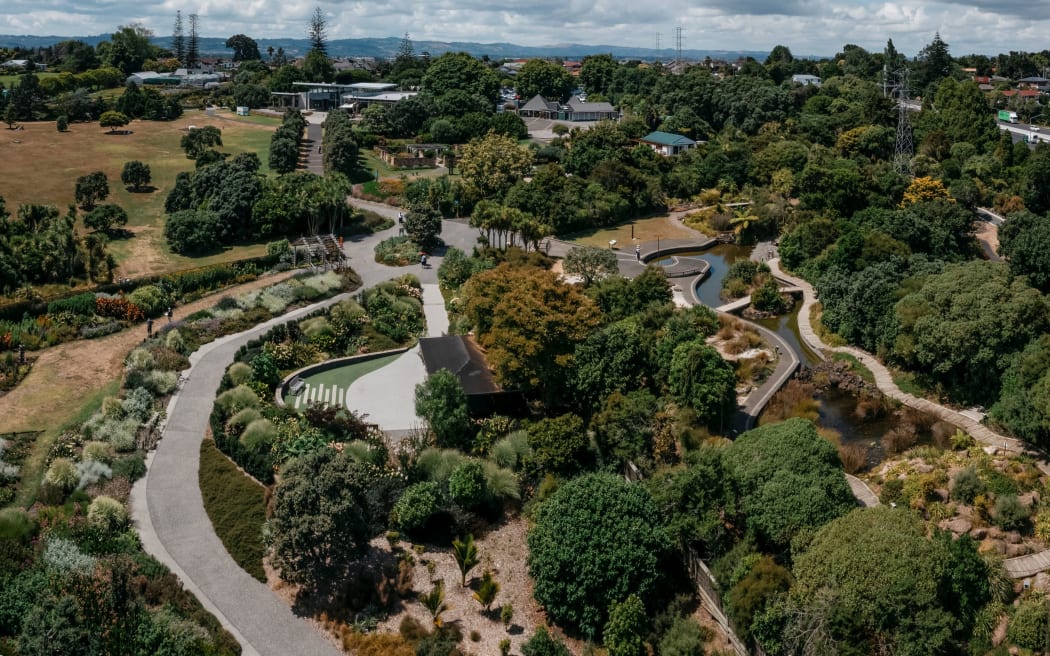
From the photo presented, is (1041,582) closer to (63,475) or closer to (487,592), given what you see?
(487,592)

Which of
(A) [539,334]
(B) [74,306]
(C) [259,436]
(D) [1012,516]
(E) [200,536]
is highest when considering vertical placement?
(A) [539,334]


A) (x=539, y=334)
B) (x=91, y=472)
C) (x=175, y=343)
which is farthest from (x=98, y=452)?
(x=539, y=334)

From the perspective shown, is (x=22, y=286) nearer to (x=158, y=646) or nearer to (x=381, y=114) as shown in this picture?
(x=158, y=646)

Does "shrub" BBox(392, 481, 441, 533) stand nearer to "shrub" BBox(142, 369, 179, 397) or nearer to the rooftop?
"shrub" BBox(142, 369, 179, 397)

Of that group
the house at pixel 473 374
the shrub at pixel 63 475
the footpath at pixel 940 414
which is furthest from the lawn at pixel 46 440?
the footpath at pixel 940 414

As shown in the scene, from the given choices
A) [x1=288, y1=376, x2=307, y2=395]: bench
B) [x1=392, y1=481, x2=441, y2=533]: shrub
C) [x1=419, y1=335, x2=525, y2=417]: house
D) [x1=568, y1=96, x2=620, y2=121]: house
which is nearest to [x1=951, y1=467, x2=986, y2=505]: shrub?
[x1=419, y1=335, x2=525, y2=417]: house

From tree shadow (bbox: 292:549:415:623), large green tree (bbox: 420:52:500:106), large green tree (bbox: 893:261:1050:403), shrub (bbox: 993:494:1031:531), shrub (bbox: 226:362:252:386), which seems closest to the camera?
tree shadow (bbox: 292:549:415:623)
